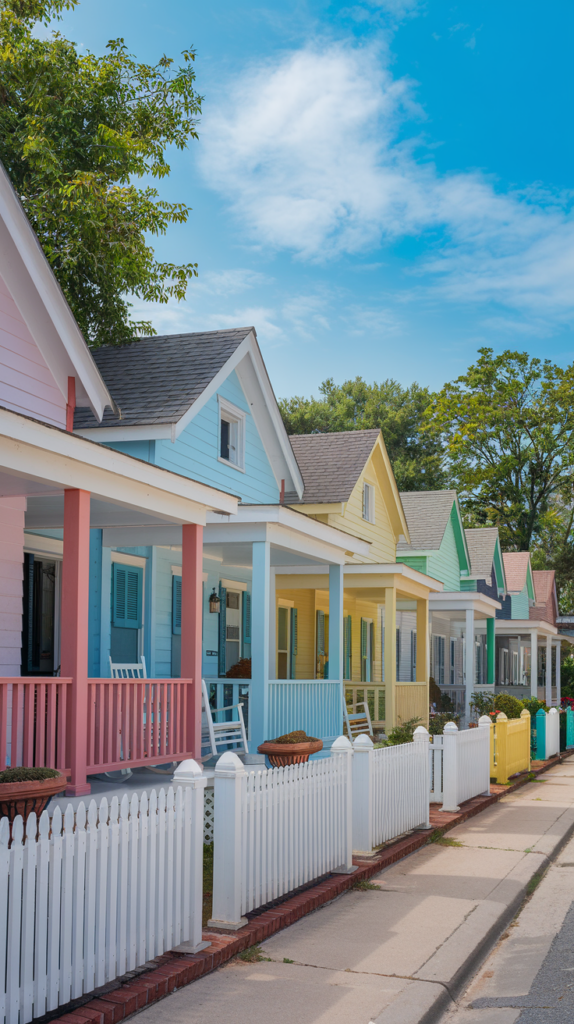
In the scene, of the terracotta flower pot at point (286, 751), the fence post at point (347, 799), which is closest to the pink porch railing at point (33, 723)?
the fence post at point (347, 799)

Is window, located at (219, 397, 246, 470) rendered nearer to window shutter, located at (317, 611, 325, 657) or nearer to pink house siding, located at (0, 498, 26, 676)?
pink house siding, located at (0, 498, 26, 676)

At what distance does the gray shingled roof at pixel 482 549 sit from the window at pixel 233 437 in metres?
18.0

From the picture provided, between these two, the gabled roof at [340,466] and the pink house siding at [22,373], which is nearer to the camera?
the pink house siding at [22,373]

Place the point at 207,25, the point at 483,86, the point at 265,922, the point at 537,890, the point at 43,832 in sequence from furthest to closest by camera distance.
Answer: the point at 483,86
the point at 207,25
the point at 537,890
the point at 265,922
the point at 43,832

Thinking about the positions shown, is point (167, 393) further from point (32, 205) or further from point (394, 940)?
point (394, 940)

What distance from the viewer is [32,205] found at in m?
17.4

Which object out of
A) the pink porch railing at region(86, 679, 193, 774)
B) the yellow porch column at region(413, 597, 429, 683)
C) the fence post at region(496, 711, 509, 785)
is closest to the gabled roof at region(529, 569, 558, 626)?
the yellow porch column at region(413, 597, 429, 683)

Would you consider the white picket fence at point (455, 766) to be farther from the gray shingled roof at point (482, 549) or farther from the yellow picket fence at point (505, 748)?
the gray shingled roof at point (482, 549)

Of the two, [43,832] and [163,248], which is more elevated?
[163,248]

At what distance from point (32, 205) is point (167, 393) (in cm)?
659

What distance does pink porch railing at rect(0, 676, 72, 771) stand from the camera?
6668 mm

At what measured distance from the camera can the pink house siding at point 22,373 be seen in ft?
30.9

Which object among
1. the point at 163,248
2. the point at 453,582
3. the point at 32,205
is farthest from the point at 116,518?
the point at 453,582

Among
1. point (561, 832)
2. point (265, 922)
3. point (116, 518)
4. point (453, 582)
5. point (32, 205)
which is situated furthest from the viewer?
point (453, 582)
